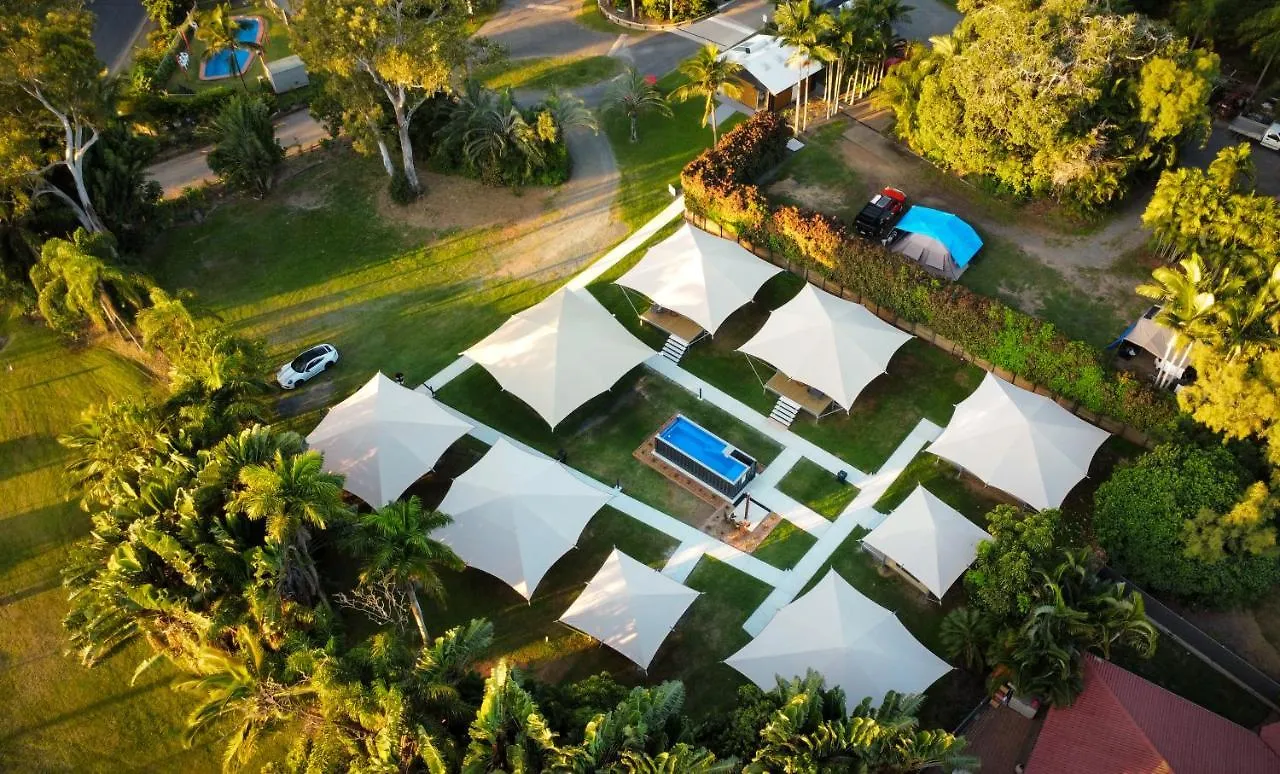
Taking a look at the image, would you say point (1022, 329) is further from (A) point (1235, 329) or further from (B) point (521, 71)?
(B) point (521, 71)

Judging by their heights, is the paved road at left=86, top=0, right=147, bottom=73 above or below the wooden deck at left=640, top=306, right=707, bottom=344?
above

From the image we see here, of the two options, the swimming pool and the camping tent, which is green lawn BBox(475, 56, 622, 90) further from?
the camping tent

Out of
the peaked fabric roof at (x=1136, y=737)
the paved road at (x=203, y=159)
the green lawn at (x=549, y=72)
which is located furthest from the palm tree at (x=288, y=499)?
the green lawn at (x=549, y=72)

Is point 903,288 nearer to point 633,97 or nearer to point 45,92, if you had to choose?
point 633,97

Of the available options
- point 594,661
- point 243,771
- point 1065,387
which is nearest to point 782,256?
point 1065,387

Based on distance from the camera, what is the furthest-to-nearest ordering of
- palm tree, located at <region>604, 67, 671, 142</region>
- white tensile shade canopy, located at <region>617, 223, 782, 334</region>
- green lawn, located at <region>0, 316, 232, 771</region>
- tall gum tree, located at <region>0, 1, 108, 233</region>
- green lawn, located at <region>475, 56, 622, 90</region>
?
green lawn, located at <region>475, 56, 622, 90</region> → palm tree, located at <region>604, 67, 671, 142</region> → white tensile shade canopy, located at <region>617, 223, 782, 334</region> → tall gum tree, located at <region>0, 1, 108, 233</region> → green lawn, located at <region>0, 316, 232, 771</region>

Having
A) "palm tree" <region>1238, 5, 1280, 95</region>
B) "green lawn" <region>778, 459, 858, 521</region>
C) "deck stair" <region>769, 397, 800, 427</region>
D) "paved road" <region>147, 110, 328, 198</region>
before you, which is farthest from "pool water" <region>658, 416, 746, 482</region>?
"palm tree" <region>1238, 5, 1280, 95</region>

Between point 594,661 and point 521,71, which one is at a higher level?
point 521,71
